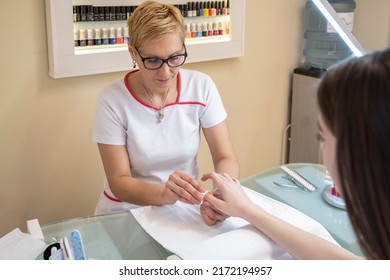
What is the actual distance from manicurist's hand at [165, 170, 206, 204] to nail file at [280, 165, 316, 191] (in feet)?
1.22

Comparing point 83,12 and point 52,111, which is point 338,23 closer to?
point 83,12

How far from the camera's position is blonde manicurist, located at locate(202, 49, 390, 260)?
1.99ft

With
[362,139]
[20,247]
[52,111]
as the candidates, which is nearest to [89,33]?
[52,111]

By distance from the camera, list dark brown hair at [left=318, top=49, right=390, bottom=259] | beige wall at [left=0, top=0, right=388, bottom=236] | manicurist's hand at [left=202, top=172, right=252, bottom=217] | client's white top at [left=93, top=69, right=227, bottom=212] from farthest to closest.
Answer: beige wall at [left=0, top=0, right=388, bottom=236], client's white top at [left=93, top=69, right=227, bottom=212], manicurist's hand at [left=202, top=172, right=252, bottom=217], dark brown hair at [left=318, top=49, right=390, bottom=259]

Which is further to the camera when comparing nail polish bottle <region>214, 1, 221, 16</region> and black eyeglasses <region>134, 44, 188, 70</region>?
nail polish bottle <region>214, 1, 221, 16</region>

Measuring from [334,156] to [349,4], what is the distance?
2149mm

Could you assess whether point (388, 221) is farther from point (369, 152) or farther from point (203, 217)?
point (203, 217)

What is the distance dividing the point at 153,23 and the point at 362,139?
91 centimetres

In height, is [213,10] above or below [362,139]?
above

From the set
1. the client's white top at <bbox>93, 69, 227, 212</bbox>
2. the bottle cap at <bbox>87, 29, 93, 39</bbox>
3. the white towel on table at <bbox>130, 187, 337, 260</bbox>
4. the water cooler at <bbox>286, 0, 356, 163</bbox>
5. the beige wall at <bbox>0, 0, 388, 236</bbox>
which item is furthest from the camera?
the water cooler at <bbox>286, 0, 356, 163</bbox>

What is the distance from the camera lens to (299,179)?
145 cm

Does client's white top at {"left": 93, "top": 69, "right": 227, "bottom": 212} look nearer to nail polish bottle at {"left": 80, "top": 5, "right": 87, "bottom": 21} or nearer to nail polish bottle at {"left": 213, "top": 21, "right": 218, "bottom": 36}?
nail polish bottle at {"left": 80, "top": 5, "right": 87, "bottom": 21}

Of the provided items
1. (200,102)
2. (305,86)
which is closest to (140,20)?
(200,102)

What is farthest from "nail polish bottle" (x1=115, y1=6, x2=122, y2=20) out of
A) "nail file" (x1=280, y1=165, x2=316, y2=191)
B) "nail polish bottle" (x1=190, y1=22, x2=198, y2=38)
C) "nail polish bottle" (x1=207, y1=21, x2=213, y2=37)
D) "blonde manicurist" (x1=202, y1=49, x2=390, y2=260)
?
"blonde manicurist" (x1=202, y1=49, x2=390, y2=260)
